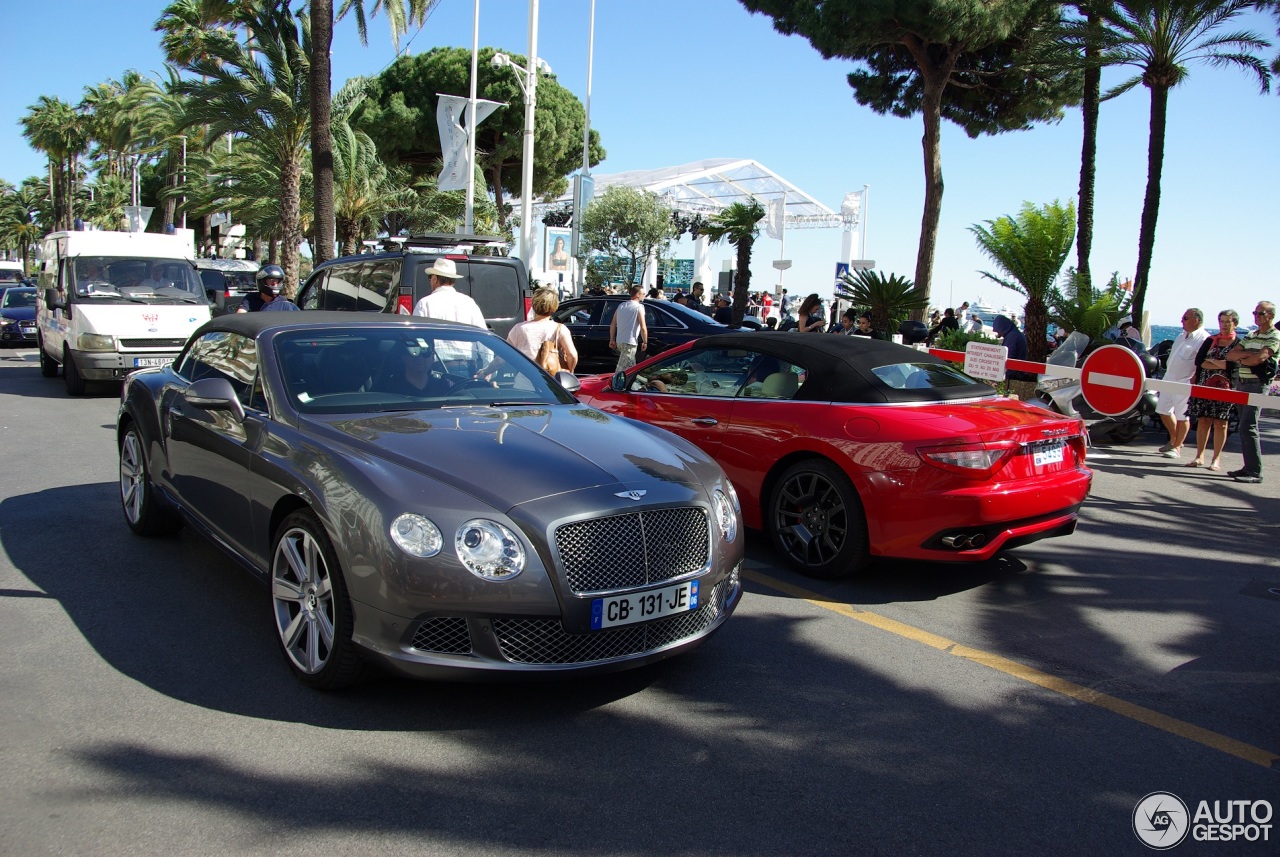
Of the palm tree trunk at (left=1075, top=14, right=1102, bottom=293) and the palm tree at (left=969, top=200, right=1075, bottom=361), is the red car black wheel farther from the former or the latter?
the palm tree trunk at (left=1075, top=14, right=1102, bottom=293)

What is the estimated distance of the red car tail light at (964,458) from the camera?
16.8ft

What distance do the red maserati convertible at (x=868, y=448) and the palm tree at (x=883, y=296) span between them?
7.98 metres

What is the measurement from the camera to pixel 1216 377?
32.8 feet

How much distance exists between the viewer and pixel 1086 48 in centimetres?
1958

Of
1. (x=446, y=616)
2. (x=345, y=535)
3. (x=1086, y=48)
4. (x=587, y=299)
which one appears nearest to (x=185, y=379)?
(x=345, y=535)

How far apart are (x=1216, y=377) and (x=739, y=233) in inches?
459

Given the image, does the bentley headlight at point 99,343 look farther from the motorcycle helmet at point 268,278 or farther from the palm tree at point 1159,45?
the palm tree at point 1159,45

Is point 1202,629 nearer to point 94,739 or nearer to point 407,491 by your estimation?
point 407,491

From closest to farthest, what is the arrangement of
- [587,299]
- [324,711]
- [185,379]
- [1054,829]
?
[1054,829] → [324,711] → [185,379] → [587,299]

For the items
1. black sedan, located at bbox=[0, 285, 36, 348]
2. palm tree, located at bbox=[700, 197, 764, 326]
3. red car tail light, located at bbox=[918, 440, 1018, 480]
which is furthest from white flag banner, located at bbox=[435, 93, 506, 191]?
red car tail light, located at bbox=[918, 440, 1018, 480]

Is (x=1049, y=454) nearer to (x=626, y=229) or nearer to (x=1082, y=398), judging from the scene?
(x=1082, y=398)

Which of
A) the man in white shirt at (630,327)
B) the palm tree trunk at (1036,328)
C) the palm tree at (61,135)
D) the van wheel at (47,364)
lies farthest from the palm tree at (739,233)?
the palm tree at (61,135)

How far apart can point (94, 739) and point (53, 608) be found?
5.37ft

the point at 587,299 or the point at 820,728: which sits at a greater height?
the point at 587,299
